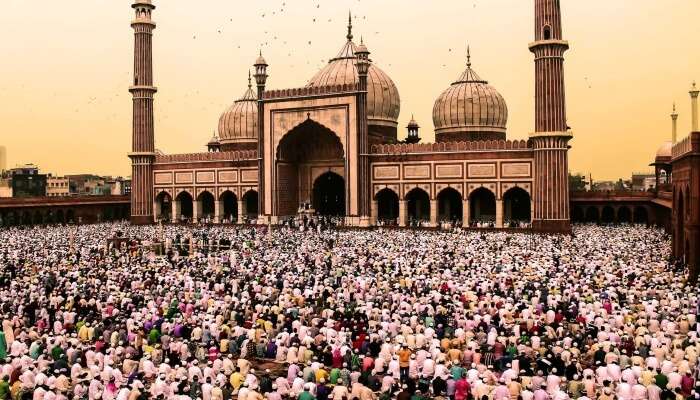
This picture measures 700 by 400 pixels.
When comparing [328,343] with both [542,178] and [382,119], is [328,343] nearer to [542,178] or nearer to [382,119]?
[542,178]

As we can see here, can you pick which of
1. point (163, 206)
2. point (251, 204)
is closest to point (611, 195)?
point (251, 204)

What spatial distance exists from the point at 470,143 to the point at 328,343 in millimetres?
25146

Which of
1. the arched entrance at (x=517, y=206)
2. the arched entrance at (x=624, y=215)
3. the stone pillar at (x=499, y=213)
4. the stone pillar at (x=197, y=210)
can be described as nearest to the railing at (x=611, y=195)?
the arched entrance at (x=624, y=215)

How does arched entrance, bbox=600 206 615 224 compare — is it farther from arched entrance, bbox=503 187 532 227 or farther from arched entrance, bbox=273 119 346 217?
arched entrance, bbox=273 119 346 217

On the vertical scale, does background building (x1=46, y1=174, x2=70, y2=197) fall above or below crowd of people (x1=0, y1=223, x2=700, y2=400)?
above

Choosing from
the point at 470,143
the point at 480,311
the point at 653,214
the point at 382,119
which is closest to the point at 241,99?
the point at 382,119

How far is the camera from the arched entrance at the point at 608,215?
39.1m

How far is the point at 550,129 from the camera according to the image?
31.7m

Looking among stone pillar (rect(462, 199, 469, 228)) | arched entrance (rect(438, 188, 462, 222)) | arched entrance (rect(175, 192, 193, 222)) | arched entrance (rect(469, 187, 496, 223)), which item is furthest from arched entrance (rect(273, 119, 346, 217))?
stone pillar (rect(462, 199, 469, 228))

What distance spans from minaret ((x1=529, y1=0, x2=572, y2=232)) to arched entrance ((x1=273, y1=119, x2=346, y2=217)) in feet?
39.9

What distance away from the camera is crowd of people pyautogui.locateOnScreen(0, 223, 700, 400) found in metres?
8.93

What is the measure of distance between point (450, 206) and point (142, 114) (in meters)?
21.2

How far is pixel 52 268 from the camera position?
19.3m

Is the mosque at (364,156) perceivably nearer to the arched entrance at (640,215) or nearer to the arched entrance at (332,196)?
the arched entrance at (332,196)
